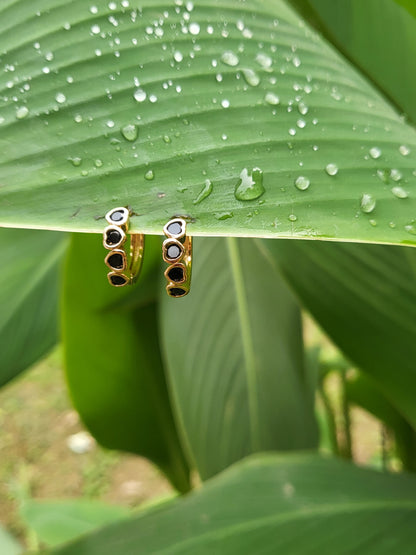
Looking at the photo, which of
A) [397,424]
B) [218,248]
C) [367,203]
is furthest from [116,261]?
[397,424]

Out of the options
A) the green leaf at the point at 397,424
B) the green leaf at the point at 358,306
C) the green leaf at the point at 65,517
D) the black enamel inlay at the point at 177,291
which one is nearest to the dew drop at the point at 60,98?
the black enamel inlay at the point at 177,291

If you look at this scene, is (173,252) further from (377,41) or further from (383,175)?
(377,41)

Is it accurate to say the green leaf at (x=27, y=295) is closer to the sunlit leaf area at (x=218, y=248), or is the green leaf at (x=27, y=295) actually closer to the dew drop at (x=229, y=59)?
the sunlit leaf area at (x=218, y=248)

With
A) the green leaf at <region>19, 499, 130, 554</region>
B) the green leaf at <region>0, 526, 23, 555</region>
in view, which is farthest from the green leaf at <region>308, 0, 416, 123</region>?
the green leaf at <region>19, 499, 130, 554</region>

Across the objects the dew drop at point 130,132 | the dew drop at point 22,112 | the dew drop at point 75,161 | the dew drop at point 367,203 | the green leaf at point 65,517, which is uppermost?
the dew drop at point 22,112

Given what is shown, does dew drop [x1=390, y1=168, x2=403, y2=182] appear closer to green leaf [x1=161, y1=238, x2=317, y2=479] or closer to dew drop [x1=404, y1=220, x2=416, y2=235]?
dew drop [x1=404, y1=220, x2=416, y2=235]

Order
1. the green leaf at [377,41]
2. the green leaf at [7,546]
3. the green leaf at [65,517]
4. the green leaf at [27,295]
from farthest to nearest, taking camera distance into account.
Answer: the green leaf at [65,517] → the green leaf at [7,546] → the green leaf at [27,295] → the green leaf at [377,41]

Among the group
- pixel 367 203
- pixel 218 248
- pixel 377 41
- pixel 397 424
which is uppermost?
pixel 377 41
